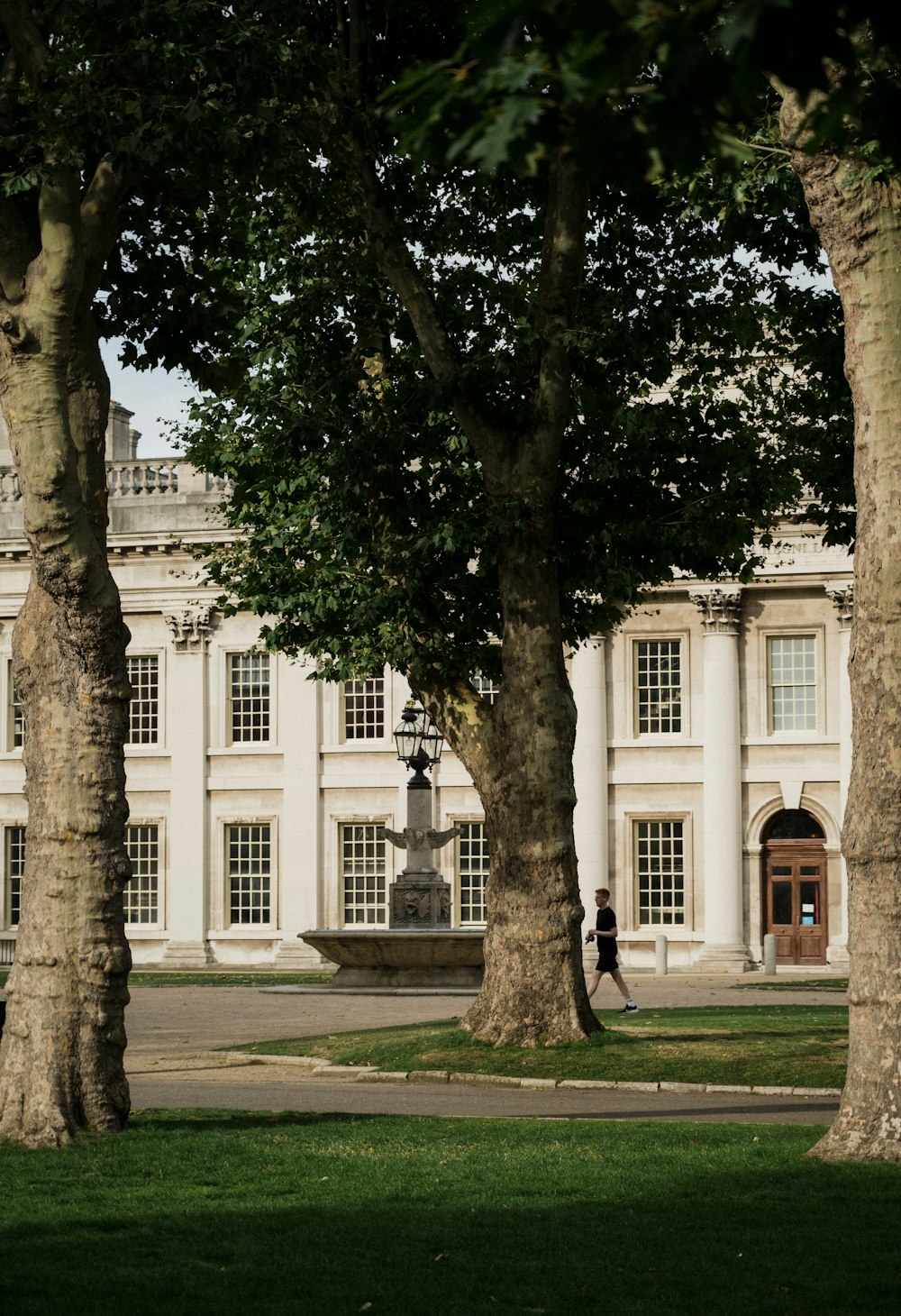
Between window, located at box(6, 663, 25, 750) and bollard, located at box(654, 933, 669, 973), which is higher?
window, located at box(6, 663, 25, 750)

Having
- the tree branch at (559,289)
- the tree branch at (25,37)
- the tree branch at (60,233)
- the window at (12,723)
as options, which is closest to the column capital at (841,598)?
the window at (12,723)

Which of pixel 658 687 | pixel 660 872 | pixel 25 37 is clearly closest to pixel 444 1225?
pixel 25 37

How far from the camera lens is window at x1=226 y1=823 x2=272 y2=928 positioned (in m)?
53.1

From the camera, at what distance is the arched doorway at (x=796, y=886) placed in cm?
4894

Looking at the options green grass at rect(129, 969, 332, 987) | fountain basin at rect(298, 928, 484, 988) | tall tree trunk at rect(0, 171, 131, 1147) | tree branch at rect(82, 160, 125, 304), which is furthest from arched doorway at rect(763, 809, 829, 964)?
tree branch at rect(82, 160, 125, 304)

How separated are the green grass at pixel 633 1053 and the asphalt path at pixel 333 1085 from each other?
1.44 ft

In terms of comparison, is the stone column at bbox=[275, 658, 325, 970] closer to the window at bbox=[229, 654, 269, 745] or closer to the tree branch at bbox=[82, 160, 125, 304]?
the window at bbox=[229, 654, 269, 745]

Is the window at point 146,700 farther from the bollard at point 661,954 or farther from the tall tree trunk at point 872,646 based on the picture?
the tall tree trunk at point 872,646

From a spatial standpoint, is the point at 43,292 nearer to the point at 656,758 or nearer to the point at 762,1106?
the point at 762,1106

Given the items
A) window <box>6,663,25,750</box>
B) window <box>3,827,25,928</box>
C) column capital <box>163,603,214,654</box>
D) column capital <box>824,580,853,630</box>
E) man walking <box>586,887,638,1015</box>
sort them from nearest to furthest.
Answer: man walking <box>586,887,638,1015</box>, column capital <box>824,580,853,630</box>, column capital <box>163,603,214,654</box>, window <box>3,827,25,928</box>, window <box>6,663,25,750</box>

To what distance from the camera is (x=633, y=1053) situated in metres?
18.5

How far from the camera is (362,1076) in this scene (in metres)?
18.6

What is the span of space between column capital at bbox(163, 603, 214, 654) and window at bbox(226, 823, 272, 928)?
16.7ft

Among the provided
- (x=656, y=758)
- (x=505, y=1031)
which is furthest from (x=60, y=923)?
(x=656, y=758)
